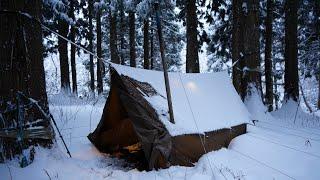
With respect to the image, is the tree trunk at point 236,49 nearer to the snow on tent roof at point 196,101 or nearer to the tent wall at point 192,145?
the snow on tent roof at point 196,101

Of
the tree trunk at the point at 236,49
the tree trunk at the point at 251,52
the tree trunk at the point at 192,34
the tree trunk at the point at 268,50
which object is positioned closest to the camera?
the tree trunk at the point at 251,52

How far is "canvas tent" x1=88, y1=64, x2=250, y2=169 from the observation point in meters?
5.08

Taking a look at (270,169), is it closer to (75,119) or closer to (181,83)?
(181,83)

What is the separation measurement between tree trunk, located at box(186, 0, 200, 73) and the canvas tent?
18.3 feet

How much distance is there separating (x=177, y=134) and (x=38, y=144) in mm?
2037

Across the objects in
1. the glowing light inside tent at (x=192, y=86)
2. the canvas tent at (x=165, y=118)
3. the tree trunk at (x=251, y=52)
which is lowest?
the canvas tent at (x=165, y=118)

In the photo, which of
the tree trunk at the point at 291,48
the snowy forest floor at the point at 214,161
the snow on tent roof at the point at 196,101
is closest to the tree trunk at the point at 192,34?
the tree trunk at the point at 291,48

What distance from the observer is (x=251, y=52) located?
9.27 m

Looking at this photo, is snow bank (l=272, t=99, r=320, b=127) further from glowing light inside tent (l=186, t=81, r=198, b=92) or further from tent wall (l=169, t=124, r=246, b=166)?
tent wall (l=169, t=124, r=246, b=166)

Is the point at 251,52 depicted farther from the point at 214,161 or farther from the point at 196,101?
the point at 214,161

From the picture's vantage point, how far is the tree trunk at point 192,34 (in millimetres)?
12727

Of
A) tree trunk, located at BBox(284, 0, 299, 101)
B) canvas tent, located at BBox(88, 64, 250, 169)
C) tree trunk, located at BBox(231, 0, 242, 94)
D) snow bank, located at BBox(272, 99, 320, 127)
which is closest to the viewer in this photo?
canvas tent, located at BBox(88, 64, 250, 169)

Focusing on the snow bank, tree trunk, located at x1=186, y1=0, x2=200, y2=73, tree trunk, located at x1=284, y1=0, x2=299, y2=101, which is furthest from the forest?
tree trunk, located at x1=186, y1=0, x2=200, y2=73

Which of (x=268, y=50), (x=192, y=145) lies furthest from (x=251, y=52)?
(x=268, y=50)
